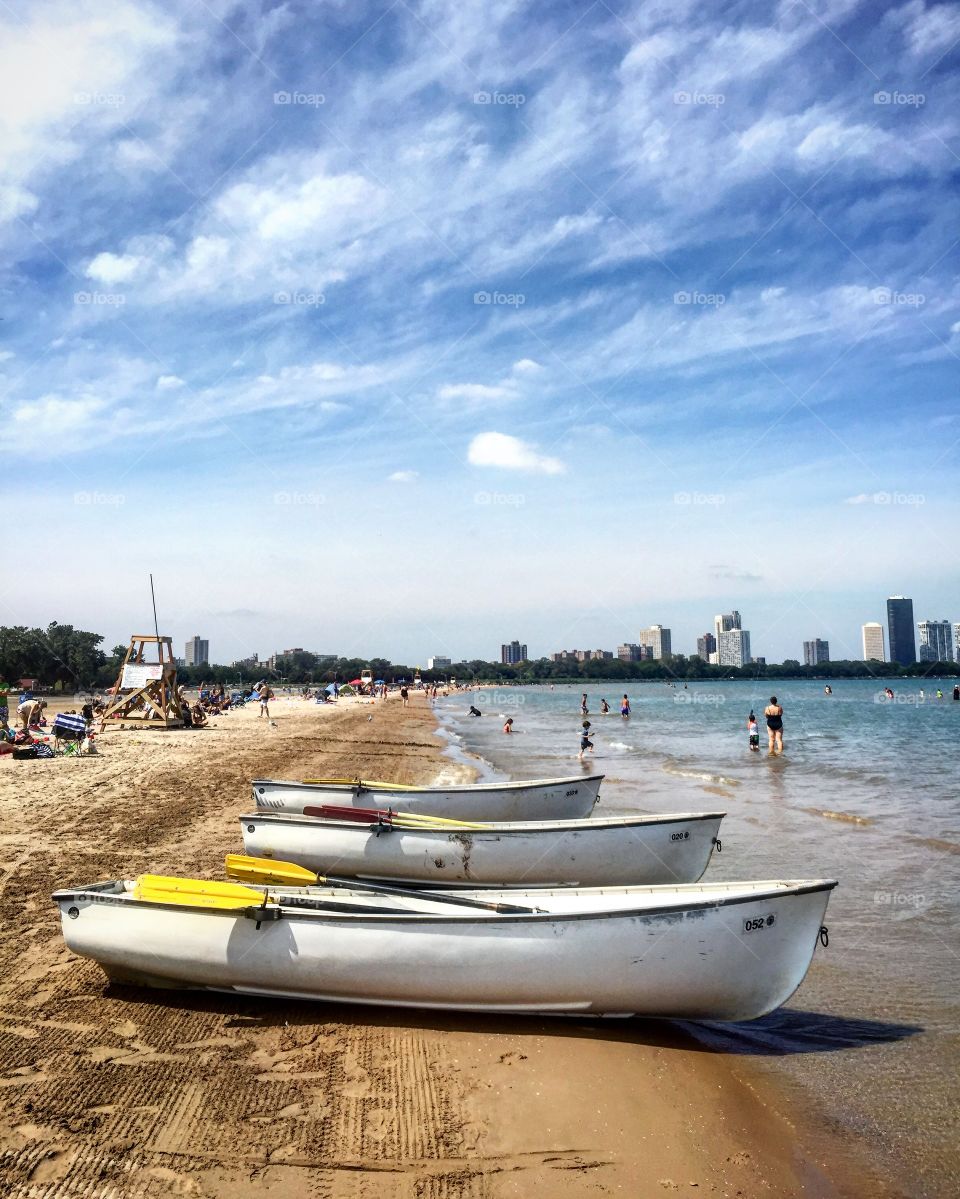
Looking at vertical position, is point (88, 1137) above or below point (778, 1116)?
above

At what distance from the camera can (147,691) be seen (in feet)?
92.8

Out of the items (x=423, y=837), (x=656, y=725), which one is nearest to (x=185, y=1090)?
(x=423, y=837)

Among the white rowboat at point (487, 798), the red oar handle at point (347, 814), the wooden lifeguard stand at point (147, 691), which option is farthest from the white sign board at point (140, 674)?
the red oar handle at point (347, 814)

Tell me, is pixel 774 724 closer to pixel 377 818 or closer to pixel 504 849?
pixel 504 849

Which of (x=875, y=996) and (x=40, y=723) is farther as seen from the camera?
(x=40, y=723)

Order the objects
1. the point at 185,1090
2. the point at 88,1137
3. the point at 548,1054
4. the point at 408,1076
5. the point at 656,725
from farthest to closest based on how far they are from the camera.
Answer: the point at 656,725 → the point at 548,1054 → the point at 408,1076 → the point at 185,1090 → the point at 88,1137

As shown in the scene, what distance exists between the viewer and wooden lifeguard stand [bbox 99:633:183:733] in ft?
92.6

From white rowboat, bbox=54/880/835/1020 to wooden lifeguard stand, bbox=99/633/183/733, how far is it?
23.7m

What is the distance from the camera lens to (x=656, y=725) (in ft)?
142

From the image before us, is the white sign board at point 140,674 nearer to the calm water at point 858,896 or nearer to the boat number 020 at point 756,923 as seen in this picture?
the calm water at point 858,896

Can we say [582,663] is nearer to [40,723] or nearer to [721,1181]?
[40,723]

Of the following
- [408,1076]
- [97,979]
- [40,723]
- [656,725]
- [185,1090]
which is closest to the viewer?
[185,1090]

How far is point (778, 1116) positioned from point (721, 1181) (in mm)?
961

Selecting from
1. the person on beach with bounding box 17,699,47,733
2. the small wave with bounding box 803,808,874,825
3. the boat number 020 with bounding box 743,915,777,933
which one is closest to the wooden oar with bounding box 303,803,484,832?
the boat number 020 with bounding box 743,915,777,933
